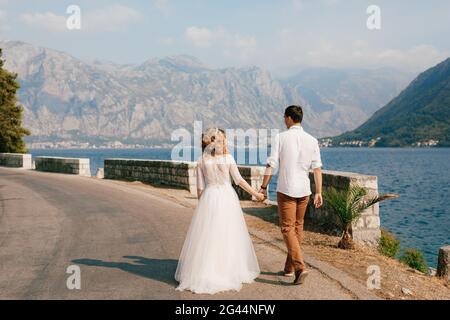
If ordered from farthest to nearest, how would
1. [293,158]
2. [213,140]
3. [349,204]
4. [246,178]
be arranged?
1. [246,178]
2. [349,204]
3. [213,140]
4. [293,158]

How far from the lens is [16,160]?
36.2 meters

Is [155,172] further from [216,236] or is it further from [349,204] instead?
[216,236]

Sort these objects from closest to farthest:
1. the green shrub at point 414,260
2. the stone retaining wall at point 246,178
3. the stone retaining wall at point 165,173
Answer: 1. the stone retaining wall at point 246,178
2. the green shrub at point 414,260
3. the stone retaining wall at point 165,173

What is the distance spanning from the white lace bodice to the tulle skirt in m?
0.10

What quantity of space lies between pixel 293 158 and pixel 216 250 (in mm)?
1594

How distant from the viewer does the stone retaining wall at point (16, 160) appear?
35.1 meters

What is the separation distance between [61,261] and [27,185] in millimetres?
14725

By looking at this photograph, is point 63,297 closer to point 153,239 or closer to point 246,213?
point 153,239

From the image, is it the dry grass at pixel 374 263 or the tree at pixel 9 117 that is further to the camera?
the tree at pixel 9 117

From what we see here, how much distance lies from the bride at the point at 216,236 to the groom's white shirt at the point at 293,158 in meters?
0.52

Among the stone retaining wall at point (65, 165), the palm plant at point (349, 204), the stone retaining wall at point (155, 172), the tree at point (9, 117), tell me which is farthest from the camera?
the tree at point (9, 117)

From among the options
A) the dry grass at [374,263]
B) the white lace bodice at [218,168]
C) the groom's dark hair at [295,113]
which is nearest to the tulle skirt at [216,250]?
the white lace bodice at [218,168]

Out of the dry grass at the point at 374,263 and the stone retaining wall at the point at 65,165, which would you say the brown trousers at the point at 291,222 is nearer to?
the dry grass at the point at 374,263

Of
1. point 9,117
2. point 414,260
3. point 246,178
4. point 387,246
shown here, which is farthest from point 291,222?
point 9,117
